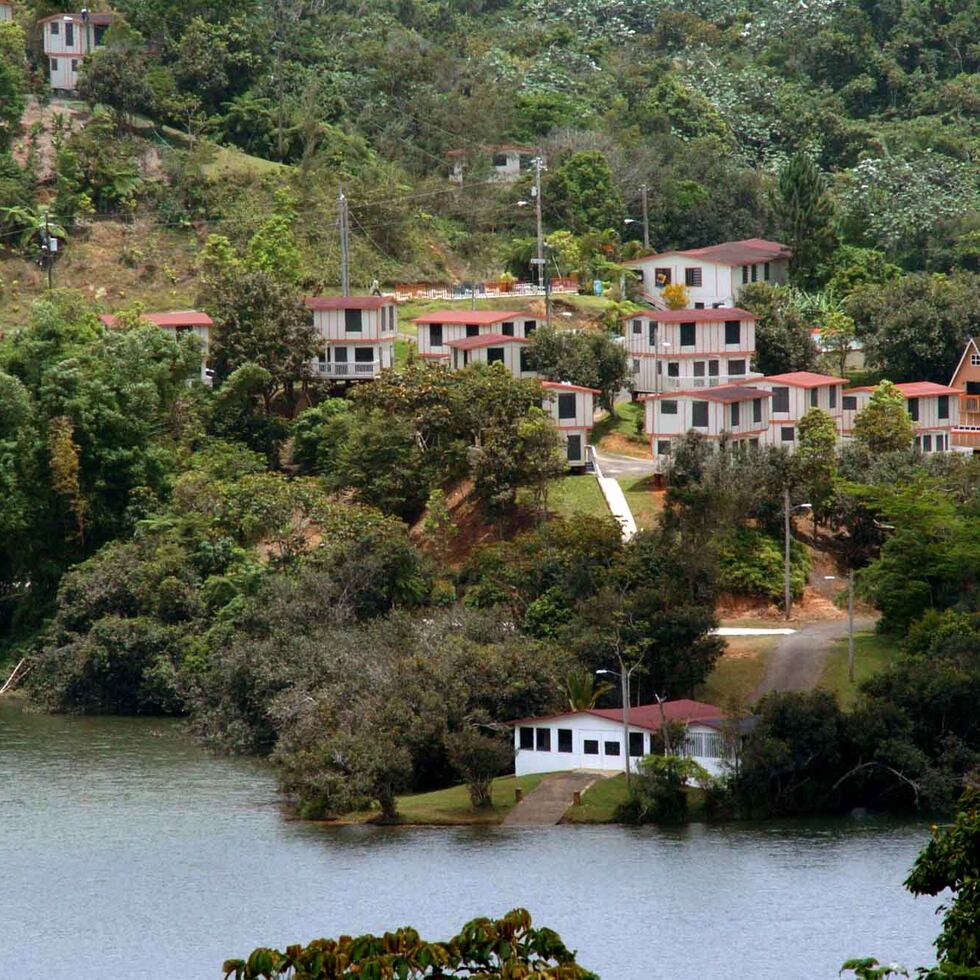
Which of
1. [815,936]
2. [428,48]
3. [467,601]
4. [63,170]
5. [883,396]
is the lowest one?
[815,936]

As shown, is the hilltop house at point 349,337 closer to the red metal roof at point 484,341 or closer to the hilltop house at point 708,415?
the red metal roof at point 484,341

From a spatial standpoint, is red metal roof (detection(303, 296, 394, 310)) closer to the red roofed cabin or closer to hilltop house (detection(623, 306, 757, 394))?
the red roofed cabin

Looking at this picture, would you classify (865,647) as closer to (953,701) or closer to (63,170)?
(953,701)

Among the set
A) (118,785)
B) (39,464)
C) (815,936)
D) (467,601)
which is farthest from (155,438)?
(815,936)

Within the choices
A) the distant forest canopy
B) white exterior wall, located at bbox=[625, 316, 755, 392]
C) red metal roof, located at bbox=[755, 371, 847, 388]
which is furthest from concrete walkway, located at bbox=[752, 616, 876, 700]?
the distant forest canopy

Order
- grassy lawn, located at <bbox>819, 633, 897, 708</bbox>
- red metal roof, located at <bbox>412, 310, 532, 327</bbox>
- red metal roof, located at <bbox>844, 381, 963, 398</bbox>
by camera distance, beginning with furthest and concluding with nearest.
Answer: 1. red metal roof, located at <bbox>412, 310, 532, 327</bbox>
2. red metal roof, located at <bbox>844, 381, 963, 398</bbox>
3. grassy lawn, located at <bbox>819, 633, 897, 708</bbox>

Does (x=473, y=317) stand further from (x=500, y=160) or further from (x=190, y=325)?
(x=500, y=160)

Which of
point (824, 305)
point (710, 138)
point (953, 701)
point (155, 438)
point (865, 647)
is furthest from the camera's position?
point (710, 138)
